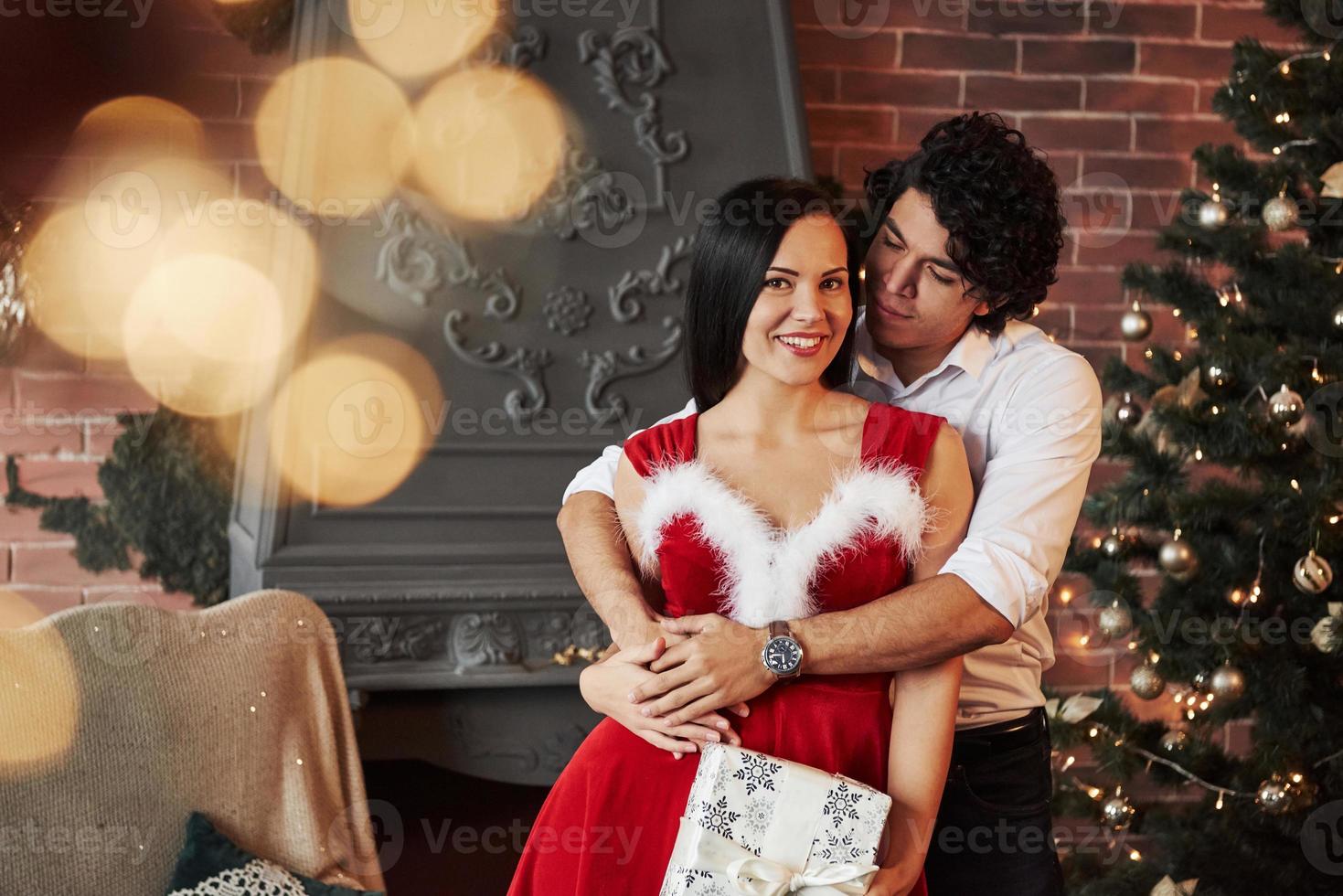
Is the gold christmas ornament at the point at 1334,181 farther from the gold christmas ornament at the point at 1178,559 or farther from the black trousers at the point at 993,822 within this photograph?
the black trousers at the point at 993,822

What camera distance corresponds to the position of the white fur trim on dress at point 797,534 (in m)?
1.34

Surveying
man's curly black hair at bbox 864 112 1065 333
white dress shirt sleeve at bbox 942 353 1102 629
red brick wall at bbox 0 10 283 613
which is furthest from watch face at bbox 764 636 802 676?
red brick wall at bbox 0 10 283 613

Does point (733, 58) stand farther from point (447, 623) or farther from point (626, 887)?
point (626, 887)

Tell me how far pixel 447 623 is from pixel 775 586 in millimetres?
1219

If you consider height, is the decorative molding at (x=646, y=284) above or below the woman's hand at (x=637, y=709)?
above

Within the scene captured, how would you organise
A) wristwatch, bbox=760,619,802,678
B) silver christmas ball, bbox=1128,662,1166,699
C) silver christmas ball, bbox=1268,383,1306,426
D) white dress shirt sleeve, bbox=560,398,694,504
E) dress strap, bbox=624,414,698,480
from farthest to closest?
silver christmas ball, bbox=1128,662,1166,699, silver christmas ball, bbox=1268,383,1306,426, white dress shirt sleeve, bbox=560,398,694,504, dress strap, bbox=624,414,698,480, wristwatch, bbox=760,619,802,678

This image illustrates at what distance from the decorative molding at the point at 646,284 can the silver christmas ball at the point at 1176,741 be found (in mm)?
1338

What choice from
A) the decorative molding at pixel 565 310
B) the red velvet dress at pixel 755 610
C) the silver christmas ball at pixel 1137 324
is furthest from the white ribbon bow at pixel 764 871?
the silver christmas ball at pixel 1137 324

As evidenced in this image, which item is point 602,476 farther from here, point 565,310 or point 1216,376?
point 1216,376

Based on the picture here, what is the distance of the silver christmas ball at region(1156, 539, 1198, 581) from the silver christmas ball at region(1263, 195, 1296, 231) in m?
0.61

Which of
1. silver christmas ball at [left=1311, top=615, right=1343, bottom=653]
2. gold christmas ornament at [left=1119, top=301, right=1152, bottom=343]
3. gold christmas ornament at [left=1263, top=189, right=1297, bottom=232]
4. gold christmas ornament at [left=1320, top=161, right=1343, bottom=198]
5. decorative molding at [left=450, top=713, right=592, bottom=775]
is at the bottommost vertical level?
decorative molding at [left=450, top=713, right=592, bottom=775]

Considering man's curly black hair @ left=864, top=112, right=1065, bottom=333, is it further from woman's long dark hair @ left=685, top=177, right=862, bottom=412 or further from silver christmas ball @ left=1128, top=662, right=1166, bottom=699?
silver christmas ball @ left=1128, top=662, right=1166, bottom=699

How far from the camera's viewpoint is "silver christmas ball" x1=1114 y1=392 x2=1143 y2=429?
234cm

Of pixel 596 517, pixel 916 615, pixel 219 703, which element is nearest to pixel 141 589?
pixel 219 703
